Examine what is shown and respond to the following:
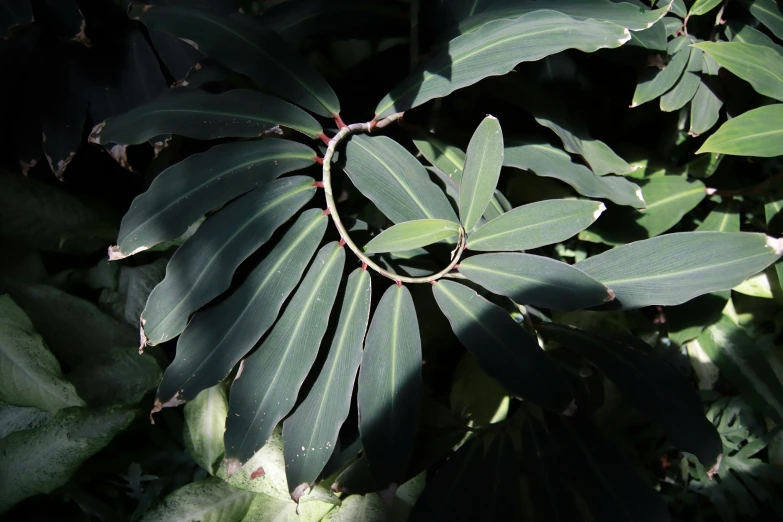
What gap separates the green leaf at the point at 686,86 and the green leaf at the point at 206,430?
960mm

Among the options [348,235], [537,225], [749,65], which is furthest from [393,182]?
[749,65]

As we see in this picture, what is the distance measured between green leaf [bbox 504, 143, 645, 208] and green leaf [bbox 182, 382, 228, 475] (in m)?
0.68

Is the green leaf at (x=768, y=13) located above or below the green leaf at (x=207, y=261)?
above

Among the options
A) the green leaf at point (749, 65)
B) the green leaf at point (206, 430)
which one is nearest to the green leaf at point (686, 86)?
the green leaf at point (749, 65)

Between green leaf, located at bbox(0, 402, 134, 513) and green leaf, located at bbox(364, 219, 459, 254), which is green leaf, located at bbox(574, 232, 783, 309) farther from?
green leaf, located at bbox(0, 402, 134, 513)

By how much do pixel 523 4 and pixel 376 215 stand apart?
1.46 ft

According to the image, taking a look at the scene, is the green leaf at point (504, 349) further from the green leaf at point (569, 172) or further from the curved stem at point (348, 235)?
the green leaf at point (569, 172)

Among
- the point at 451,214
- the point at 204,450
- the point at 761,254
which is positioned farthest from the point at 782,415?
the point at 204,450

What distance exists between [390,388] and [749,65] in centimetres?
74

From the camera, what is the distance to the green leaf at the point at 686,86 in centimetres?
102

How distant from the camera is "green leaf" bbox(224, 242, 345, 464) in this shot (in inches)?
29.9

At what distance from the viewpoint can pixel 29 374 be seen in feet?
3.31

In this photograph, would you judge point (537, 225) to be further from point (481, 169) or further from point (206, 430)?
point (206, 430)

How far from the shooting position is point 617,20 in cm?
82
